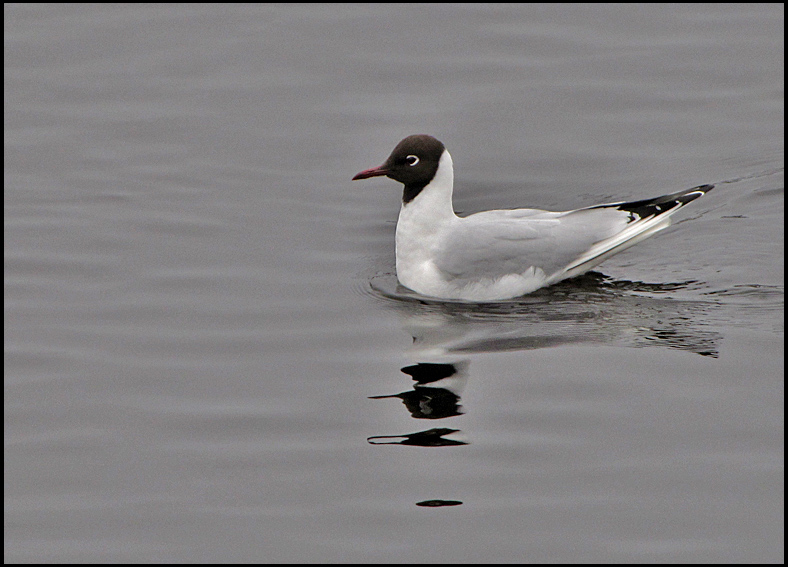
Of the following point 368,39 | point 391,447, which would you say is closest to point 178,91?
point 368,39

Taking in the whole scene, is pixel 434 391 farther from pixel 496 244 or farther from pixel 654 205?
pixel 654 205

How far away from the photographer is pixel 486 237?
9633 mm

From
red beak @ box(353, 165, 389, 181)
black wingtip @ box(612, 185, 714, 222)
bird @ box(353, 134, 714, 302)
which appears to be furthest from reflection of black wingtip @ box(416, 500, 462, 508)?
black wingtip @ box(612, 185, 714, 222)

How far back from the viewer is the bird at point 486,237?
31.4 feet

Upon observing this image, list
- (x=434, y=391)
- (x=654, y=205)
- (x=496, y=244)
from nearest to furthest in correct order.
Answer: (x=434, y=391), (x=496, y=244), (x=654, y=205)

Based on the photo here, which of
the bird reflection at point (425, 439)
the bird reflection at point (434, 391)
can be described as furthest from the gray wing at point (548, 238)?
the bird reflection at point (425, 439)

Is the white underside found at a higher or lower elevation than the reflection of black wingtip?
higher

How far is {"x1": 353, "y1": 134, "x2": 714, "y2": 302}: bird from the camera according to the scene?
31.4ft

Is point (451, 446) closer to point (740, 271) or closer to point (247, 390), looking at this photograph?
point (247, 390)

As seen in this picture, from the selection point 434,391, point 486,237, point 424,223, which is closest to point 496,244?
point 486,237

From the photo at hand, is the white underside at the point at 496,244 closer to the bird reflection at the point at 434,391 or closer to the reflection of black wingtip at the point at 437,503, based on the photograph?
the bird reflection at the point at 434,391

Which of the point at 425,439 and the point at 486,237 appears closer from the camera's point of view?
the point at 425,439

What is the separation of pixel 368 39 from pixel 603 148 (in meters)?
3.98

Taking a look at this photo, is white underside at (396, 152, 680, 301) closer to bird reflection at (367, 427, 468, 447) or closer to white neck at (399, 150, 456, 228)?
white neck at (399, 150, 456, 228)
